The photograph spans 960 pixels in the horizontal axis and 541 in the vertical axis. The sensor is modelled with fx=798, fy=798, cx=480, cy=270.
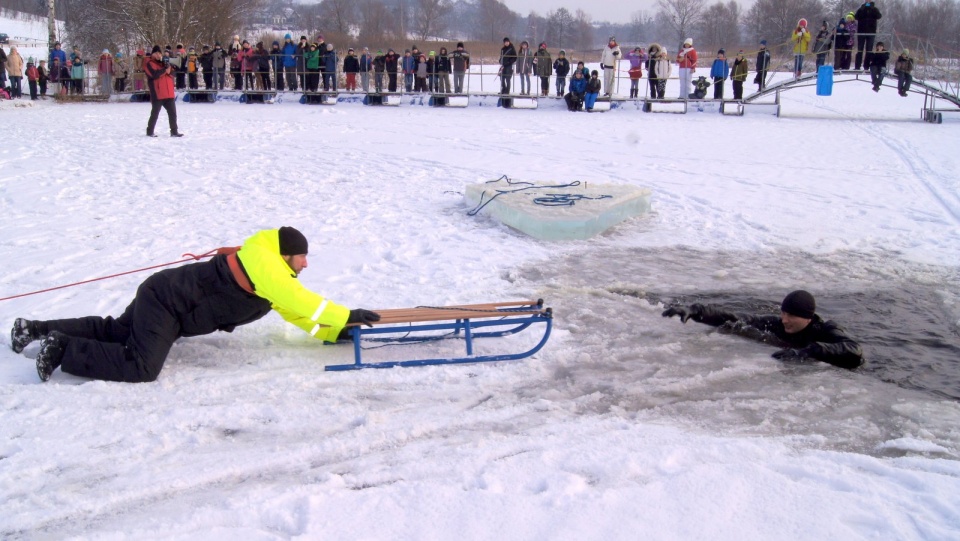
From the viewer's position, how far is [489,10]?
78500 millimetres

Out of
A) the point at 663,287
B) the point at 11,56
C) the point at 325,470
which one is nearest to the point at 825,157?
the point at 663,287

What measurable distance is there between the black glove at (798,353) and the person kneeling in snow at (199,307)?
2.71 metres

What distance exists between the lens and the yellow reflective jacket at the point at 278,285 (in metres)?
4.66

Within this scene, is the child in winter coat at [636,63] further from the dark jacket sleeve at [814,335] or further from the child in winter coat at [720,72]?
the dark jacket sleeve at [814,335]

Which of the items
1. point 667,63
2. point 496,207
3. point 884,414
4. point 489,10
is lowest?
point 884,414

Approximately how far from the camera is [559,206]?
29.3 feet

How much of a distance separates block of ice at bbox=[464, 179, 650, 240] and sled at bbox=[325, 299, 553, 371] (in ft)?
9.06

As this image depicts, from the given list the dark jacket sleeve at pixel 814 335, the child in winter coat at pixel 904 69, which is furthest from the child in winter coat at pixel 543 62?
the dark jacket sleeve at pixel 814 335

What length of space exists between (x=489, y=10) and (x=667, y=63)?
6001cm

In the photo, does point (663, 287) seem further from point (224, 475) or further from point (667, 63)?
point (667, 63)

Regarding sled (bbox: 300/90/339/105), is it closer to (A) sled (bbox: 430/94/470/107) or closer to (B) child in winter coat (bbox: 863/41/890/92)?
A: (A) sled (bbox: 430/94/470/107)

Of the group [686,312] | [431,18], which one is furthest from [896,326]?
[431,18]

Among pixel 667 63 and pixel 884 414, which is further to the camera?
pixel 667 63

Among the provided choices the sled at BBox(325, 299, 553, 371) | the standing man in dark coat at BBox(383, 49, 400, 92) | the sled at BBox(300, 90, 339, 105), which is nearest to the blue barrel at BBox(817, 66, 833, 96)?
the standing man in dark coat at BBox(383, 49, 400, 92)
